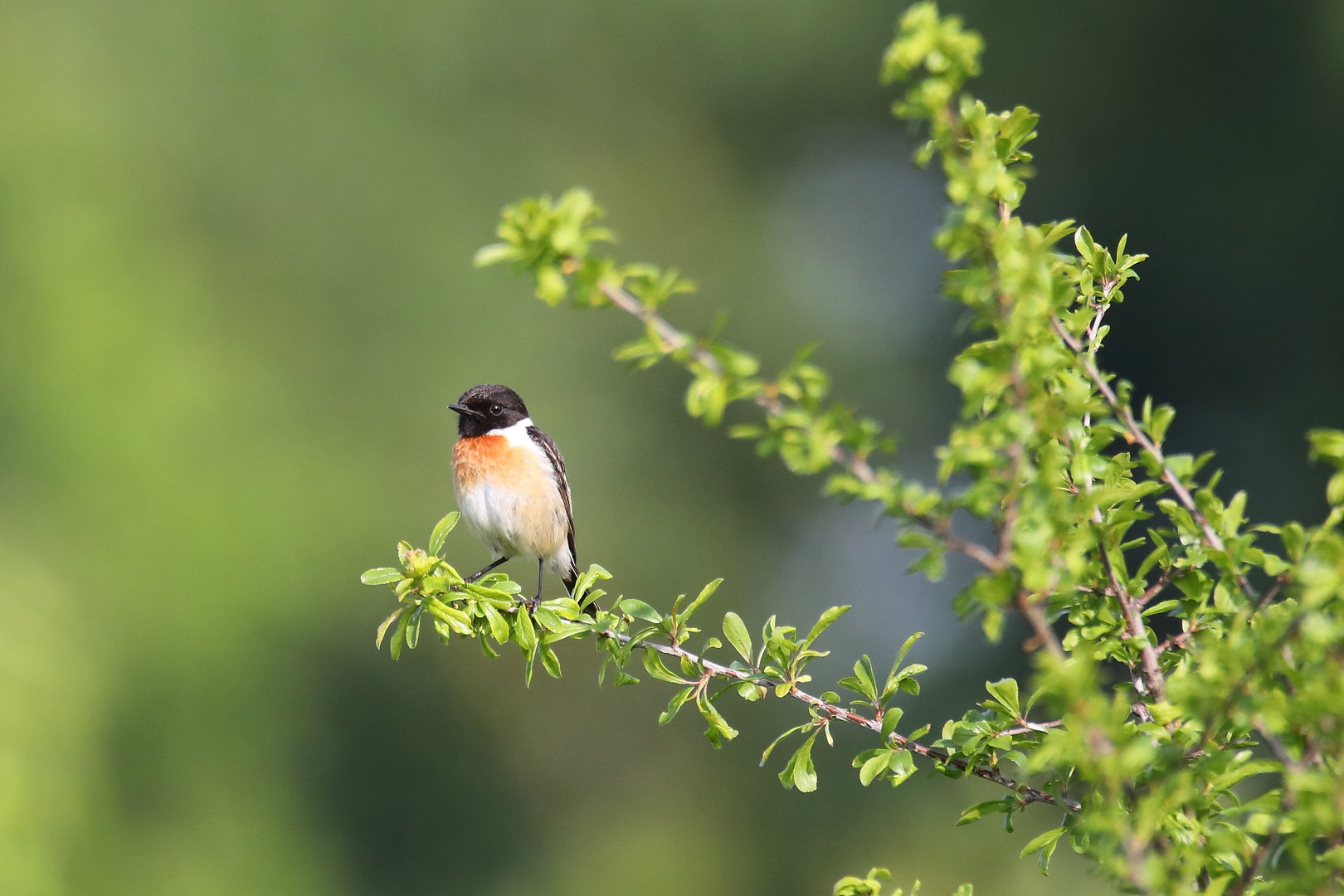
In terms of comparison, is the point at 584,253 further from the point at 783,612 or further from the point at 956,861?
the point at 783,612

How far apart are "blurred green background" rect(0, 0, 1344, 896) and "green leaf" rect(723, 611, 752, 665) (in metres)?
11.5

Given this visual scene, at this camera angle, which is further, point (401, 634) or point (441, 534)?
point (441, 534)

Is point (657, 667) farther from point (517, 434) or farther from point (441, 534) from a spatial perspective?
point (517, 434)

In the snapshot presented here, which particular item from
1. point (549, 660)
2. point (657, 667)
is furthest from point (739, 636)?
point (549, 660)

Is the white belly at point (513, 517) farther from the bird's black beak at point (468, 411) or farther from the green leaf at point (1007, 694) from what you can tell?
the green leaf at point (1007, 694)

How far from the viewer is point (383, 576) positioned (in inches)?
141

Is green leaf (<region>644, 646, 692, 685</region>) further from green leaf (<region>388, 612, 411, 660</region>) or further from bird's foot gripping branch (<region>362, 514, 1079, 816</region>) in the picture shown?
green leaf (<region>388, 612, 411, 660</region>)

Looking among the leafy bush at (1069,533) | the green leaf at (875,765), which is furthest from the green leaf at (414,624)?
the leafy bush at (1069,533)

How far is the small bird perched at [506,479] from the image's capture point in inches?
261

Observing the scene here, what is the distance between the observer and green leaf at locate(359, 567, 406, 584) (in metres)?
Result: 3.50

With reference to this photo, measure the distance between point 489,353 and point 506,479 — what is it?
11.5 m

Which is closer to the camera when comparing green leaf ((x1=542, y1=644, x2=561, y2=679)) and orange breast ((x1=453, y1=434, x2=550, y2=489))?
green leaf ((x1=542, y1=644, x2=561, y2=679))

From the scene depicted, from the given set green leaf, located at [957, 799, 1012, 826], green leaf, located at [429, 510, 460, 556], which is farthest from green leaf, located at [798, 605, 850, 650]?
green leaf, located at [429, 510, 460, 556]

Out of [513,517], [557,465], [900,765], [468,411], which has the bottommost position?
[900,765]
